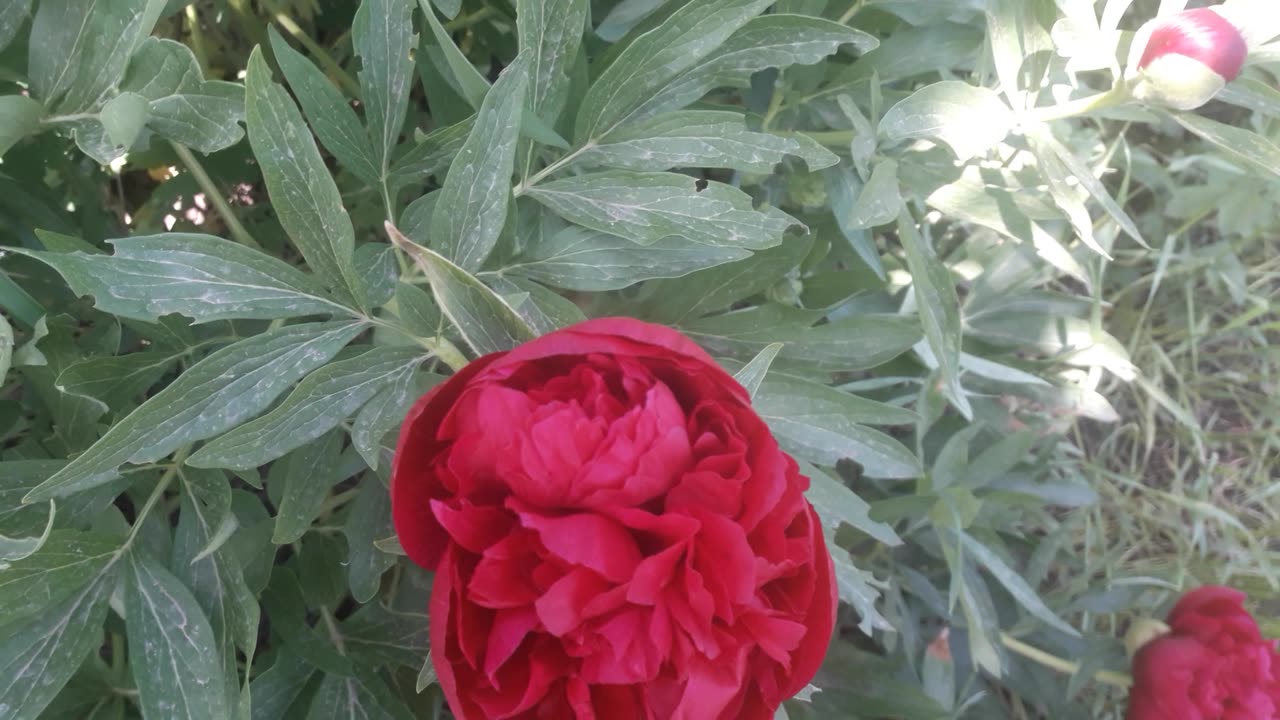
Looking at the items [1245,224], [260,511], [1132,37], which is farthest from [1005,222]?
[1245,224]

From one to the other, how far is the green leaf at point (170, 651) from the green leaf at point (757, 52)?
1.39 ft

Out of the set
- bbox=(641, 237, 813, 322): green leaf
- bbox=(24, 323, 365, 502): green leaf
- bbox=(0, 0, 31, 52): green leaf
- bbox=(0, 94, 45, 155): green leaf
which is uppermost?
bbox=(0, 0, 31, 52): green leaf

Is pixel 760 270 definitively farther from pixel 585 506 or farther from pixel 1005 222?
pixel 585 506

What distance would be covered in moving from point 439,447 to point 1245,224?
3.99ft

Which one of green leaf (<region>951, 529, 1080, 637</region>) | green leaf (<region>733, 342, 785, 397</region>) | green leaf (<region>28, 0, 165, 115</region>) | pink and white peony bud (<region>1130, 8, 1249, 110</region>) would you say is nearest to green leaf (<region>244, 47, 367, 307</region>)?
green leaf (<region>28, 0, 165, 115</region>)

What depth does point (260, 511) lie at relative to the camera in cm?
62

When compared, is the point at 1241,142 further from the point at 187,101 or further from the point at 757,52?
the point at 187,101

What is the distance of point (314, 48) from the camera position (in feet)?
2.47

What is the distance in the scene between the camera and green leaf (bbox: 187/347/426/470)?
438 mm

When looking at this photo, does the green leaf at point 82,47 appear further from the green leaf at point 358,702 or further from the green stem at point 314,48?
the green leaf at point 358,702

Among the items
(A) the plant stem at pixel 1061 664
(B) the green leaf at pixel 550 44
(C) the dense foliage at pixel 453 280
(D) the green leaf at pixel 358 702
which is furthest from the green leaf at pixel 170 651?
(A) the plant stem at pixel 1061 664

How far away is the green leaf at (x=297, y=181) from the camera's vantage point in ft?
1.38

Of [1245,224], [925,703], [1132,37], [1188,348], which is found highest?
[1132,37]

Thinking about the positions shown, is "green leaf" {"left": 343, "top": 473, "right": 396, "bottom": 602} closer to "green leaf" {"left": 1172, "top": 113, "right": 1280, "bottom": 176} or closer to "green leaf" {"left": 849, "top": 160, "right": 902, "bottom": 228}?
"green leaf" {"left": 849, "top": 160, "right": 902, "bottom": 228}
